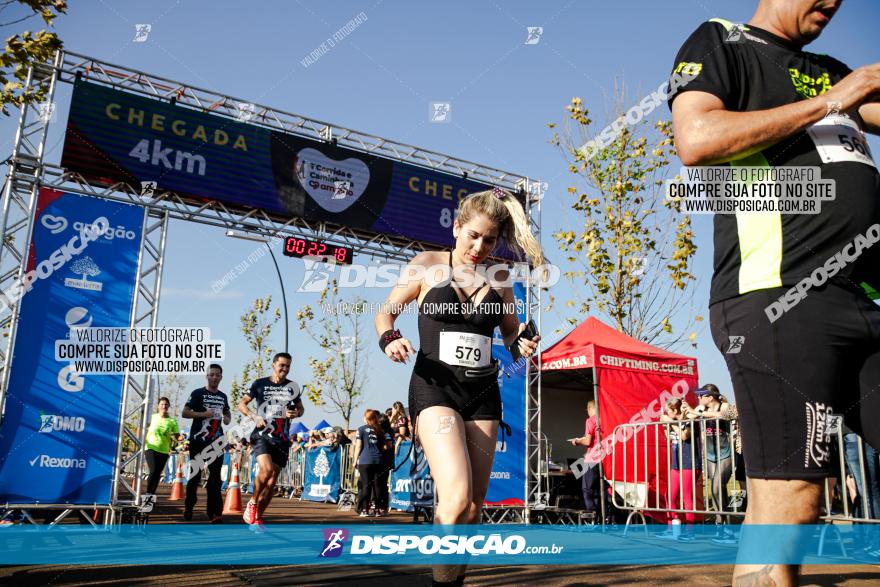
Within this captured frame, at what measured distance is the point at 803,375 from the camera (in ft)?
4.93

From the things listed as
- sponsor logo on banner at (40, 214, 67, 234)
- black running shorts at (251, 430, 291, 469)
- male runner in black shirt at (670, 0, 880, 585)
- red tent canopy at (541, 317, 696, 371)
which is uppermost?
sponsor logo on banner at (40, 214, 67, 234)

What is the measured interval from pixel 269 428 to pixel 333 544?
2655 millimetres

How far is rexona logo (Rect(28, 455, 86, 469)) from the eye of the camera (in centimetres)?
796

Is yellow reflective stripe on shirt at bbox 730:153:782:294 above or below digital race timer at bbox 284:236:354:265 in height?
below

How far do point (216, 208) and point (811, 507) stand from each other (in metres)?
10.7

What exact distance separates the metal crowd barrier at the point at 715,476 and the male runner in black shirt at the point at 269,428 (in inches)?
168

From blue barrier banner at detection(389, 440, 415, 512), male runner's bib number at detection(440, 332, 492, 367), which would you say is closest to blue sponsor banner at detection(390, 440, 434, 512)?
blue barrier banner at detection(389, 440, 415, 512)

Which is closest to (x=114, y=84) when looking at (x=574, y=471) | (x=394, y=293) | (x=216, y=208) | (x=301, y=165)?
(x=216, y=208)

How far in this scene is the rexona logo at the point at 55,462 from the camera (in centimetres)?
796

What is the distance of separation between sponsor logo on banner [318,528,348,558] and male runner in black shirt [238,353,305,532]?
88.2 inches

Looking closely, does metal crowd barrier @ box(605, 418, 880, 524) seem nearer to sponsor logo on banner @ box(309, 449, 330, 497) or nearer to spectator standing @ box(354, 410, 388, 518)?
spectator standing @ box(354, 410, 388, 518)

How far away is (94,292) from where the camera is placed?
8703mm

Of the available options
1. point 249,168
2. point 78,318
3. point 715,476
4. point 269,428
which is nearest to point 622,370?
point 715,476

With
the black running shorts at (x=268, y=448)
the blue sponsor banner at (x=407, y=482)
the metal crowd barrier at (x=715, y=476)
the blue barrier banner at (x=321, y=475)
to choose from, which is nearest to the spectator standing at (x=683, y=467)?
the metal crowd barrier at (x=715, y=476)
